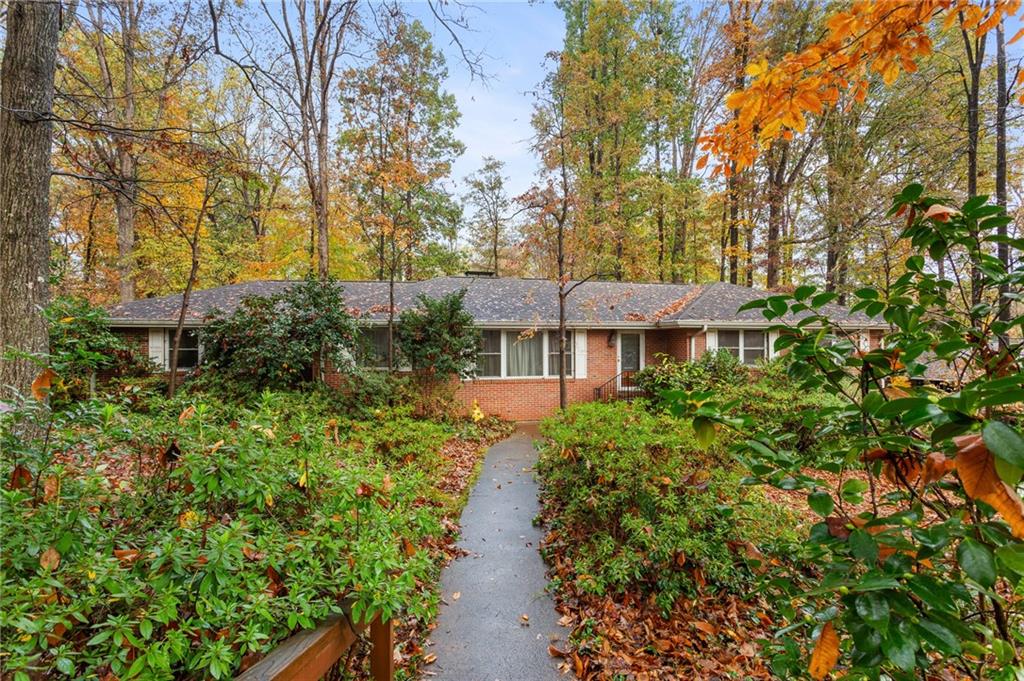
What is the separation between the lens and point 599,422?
5.27 m

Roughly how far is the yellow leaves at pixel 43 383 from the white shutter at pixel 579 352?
11.5 m

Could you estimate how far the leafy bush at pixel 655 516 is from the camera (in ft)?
12.3

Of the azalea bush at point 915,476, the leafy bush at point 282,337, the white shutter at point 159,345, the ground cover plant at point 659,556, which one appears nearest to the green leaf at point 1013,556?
the azalea bush at point 915,476

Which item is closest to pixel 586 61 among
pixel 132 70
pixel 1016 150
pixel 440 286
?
pixel 440 286

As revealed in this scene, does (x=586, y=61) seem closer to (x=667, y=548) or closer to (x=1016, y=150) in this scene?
(x=1016, y=150)

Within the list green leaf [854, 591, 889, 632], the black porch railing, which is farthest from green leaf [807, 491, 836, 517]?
the black porch railing

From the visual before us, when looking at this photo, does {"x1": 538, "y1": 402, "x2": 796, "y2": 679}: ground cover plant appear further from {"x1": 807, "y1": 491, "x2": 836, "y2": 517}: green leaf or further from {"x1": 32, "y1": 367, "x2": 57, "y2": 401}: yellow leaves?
{"x1": 32, "y1": 367, "x2": 57, "y2": 401}: yellow leaves

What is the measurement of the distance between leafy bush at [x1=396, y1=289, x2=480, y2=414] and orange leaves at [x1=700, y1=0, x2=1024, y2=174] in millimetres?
9185

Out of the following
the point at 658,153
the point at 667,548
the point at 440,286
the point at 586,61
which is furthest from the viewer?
the point at 658,153

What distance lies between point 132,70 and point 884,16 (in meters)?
16.5

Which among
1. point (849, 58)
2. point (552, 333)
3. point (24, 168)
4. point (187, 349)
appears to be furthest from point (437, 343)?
point (849, 58)

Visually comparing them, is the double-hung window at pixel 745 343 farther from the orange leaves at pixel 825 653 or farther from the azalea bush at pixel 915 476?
the orange leaves at pixel 825 653

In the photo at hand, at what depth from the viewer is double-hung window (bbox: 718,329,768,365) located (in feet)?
41.5

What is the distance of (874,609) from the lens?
0.91 metres
